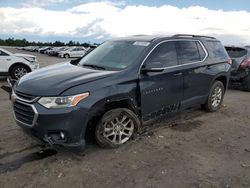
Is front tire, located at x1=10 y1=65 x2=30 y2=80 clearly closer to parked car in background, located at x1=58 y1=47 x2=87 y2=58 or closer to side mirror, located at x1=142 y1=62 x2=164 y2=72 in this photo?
side mirror, located at x1=142 y1=62 x2=164 y2=72

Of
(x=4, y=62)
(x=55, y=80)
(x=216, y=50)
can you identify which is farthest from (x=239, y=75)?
(x=4, y=62)

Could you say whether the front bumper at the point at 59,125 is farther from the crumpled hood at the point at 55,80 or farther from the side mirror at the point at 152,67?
the side mirror at the point at 152,67

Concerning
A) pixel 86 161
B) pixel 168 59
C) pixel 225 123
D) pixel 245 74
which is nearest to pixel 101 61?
pixel 168 59

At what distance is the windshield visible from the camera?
5602mm

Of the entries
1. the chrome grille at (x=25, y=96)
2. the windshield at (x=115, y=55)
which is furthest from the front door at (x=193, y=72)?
the chrome grille at (x=25, y=96)

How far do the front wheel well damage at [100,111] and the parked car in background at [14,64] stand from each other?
370 inches

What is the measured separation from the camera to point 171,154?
5152 mm

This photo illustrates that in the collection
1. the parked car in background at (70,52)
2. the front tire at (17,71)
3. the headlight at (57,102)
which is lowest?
the parked car in background at (70,52)

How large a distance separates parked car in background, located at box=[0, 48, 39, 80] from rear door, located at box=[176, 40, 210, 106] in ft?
29.1

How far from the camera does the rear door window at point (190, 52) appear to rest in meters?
6.43

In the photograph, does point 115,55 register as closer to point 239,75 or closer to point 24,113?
point 24,113

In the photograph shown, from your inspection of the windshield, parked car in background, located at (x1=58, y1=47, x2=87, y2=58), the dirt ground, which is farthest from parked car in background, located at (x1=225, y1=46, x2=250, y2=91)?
parked car in background, located at (x1=58, y1=47, x2=87, y2=58)

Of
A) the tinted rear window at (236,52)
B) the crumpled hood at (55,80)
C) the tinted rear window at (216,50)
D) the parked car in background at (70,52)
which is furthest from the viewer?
the parked car in background at (70,52)

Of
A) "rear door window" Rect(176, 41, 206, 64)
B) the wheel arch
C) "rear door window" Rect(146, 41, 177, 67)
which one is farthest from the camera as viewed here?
"rear door window" Rect(176, 41, 206, 64)
